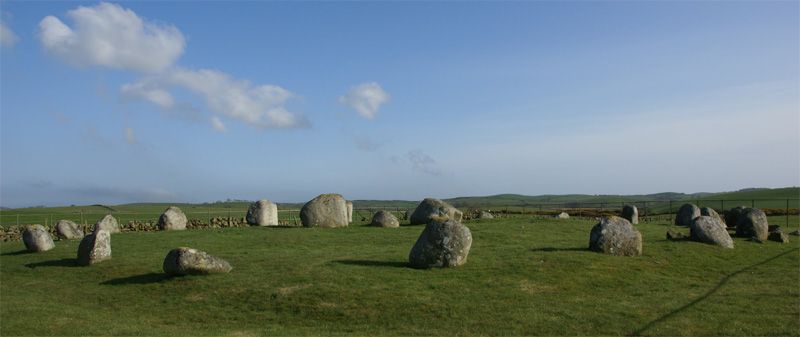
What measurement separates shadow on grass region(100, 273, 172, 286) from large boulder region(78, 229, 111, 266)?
3.84m

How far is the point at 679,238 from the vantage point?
88.8ft

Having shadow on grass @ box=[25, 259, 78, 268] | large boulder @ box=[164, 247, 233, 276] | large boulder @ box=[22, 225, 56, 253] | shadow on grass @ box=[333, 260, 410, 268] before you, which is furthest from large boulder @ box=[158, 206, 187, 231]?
shadow on grass @ box=[333, 260, 410, 268]

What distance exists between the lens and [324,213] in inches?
1481

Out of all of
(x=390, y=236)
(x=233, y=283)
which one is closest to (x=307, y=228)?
(x=390, y=236)

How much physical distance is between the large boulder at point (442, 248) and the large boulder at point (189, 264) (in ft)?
21.6

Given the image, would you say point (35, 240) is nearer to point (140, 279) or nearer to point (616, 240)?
point (140, 279)

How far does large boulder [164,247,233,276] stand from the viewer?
64.1 ft

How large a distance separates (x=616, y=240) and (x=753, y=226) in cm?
1145

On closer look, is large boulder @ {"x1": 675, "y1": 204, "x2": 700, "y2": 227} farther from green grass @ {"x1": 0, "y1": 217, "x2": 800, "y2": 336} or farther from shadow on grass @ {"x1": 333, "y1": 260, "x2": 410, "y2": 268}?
shadow on grass @ {"x1": 333, "y1": 260, "x2": 410, "y2": 268}

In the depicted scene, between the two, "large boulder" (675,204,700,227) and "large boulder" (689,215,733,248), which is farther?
"large boulder" (675,204,700,227)

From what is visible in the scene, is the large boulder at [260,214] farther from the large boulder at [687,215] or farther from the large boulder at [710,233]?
the large boulder at [687,215]

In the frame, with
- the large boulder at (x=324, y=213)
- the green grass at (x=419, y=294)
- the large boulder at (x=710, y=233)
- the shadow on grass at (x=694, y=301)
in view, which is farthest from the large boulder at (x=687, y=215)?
the large boulder at (x=324, y=213)

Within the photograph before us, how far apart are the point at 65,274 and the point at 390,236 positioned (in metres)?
15.0

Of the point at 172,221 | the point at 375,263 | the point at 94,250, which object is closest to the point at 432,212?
the point at 172,221
